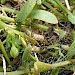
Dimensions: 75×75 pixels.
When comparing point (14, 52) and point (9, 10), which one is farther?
point (9, 10)

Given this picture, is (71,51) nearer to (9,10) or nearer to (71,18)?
(71,18)

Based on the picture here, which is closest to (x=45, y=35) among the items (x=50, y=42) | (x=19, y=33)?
(x=50, y=42)

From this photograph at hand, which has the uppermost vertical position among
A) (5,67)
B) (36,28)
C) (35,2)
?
(35,2)

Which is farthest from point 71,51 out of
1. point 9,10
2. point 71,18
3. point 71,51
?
point 9,10

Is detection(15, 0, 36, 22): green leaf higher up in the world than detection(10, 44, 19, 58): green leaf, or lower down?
higher up

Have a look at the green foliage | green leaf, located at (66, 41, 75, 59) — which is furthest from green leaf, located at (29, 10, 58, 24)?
green leaf, located at (66, 41, 75, 59)

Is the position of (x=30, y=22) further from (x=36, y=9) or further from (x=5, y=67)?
(x=5, y=67)

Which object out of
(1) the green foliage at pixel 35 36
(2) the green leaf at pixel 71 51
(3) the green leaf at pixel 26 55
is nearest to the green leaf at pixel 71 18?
(1) the green foliage at pixel 35 36

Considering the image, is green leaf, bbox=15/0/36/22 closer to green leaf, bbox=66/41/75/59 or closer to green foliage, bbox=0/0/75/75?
green foliage, bbox=0/0/75/75
